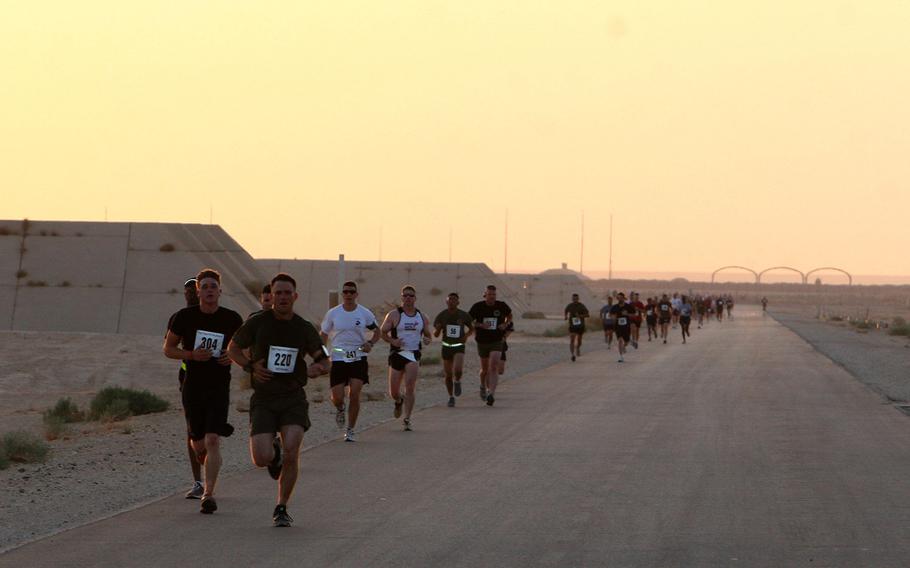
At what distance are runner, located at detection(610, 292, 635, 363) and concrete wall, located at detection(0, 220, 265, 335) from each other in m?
11.7

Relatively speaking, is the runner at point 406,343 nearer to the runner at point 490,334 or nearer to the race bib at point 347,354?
the race bib at point 347,354

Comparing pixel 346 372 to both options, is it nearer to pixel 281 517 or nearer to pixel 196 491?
pixel 196 491

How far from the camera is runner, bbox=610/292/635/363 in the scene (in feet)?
117

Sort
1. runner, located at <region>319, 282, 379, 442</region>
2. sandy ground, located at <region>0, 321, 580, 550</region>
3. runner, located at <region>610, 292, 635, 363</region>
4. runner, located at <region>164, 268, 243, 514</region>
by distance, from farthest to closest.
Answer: runner, located at <region>610, 292, 635, 363</region>
runner, located at <region>319, 282, 379, 442</region>
sandy ground, located at <region>0, 321, 580, 550</region>
runner, located at <region>164, 268, 243, 514</region>

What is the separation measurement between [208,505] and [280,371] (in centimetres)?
129

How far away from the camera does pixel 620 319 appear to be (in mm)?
35750

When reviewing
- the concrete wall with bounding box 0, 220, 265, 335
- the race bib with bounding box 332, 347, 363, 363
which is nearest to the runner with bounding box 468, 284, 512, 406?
the race bib with bounding box 332, 347, 363, 363

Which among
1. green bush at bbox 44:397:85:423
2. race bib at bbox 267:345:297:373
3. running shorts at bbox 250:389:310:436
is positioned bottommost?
green bush at bbox 44:397:85:423

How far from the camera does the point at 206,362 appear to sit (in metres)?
11.3

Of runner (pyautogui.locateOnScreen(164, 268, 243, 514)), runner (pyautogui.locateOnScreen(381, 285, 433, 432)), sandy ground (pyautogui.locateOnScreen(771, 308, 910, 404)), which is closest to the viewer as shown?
runner (pyautogui.locateOnScreen(164, 268, 243, 514))

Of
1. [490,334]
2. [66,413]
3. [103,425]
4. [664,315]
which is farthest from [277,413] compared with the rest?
[664,315]

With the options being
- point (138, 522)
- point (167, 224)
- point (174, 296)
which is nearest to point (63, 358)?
point (174, 296)

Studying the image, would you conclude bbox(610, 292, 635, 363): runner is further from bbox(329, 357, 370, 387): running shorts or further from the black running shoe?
the black running shoe

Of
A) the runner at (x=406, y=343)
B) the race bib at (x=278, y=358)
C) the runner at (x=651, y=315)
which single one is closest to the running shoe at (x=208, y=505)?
the race bib at (x=278, y=358)
